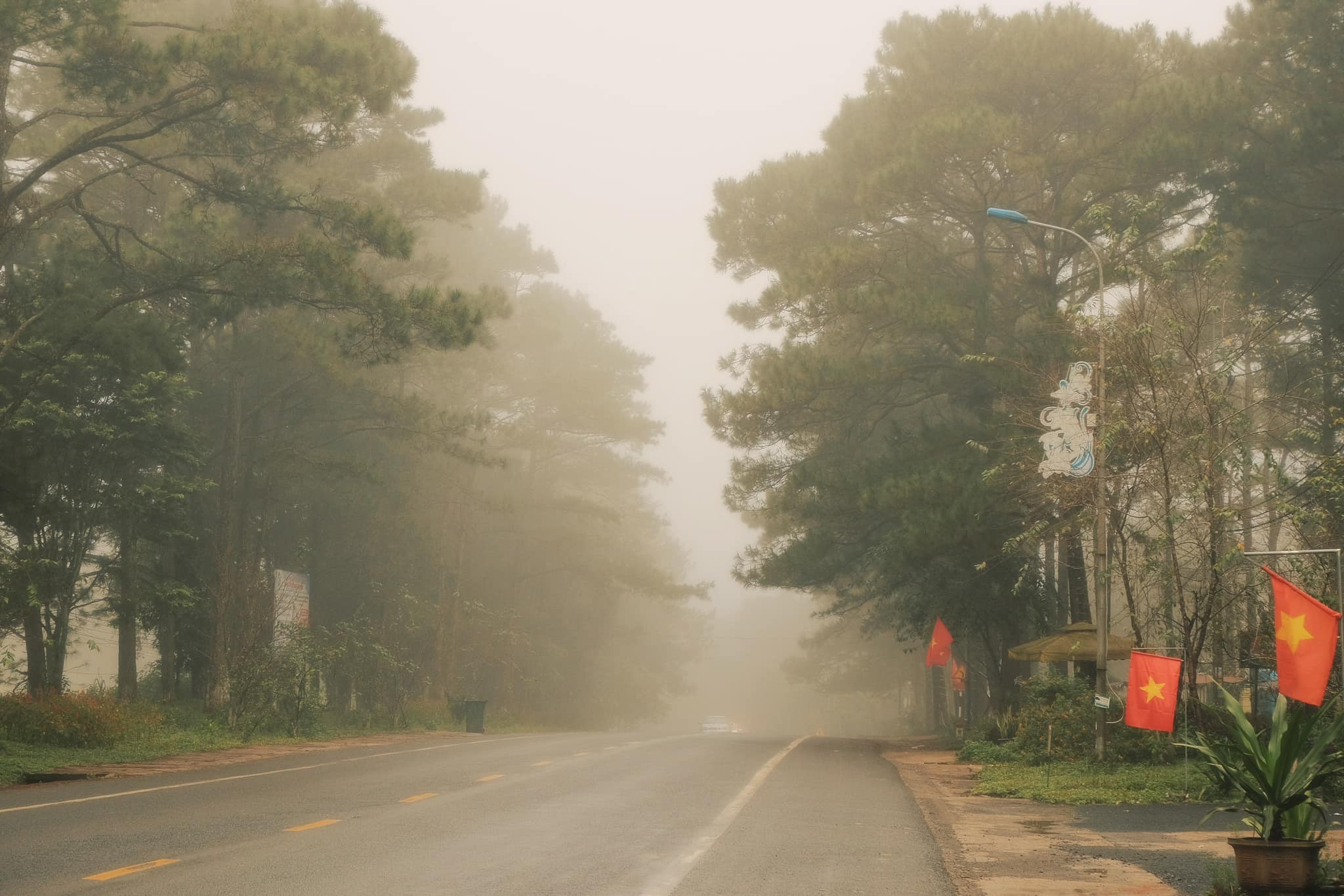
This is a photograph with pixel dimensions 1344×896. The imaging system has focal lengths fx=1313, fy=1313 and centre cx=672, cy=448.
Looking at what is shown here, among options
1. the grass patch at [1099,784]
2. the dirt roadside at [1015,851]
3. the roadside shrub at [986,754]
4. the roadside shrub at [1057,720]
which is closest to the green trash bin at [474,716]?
the roadside shrub at [986,754]

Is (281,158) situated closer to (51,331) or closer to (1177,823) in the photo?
(51,331)

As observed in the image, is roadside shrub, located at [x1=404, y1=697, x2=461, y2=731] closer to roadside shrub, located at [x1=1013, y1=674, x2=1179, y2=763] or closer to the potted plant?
roadside shrub, located at [x1=1013, y1=674, x2=1179, y2=763]

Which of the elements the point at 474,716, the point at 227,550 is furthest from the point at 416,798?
the point at 474,716

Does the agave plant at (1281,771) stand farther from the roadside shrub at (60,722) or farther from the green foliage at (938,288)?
the roadside shrub at (60,722)

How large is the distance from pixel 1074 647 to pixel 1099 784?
6.29 metres

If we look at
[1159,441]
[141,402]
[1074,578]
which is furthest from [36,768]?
[1074,578]

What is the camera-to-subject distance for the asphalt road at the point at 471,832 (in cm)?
882

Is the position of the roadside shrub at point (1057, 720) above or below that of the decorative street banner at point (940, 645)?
below

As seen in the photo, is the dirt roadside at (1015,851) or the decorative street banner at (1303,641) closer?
the dirt roadside at (1015,851)

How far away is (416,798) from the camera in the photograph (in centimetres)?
1420

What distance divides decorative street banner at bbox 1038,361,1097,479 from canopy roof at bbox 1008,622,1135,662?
5.36 metres

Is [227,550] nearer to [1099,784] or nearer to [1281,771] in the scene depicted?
[1099,784]

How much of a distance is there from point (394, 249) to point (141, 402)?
639 centimetres

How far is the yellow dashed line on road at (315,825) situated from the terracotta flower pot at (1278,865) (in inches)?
293
